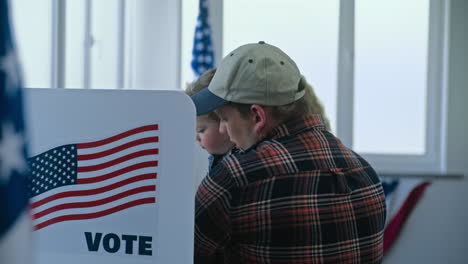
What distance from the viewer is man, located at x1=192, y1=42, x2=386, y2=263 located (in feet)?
3.36

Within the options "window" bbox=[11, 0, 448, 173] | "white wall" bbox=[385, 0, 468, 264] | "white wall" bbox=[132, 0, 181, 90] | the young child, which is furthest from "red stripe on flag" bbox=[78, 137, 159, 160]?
"white wall" bbox=[385, 0, 468, 264]

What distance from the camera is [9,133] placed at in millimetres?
352

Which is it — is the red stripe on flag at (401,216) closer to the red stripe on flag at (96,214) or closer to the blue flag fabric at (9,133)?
the red stripe on flag at (96,214)

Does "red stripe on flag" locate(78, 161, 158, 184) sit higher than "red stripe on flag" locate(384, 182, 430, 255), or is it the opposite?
"red stripe on flag" locate(78, 161, 158, 184)

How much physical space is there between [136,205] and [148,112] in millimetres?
145

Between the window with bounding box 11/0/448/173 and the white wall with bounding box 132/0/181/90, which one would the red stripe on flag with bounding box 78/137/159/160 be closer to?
the white wall with bounding box 132/0/181/90

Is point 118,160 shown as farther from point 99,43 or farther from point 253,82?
point 99,43

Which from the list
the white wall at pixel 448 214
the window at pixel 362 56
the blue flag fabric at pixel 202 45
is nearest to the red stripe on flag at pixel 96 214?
the blue flag fabric at pixel 202 45

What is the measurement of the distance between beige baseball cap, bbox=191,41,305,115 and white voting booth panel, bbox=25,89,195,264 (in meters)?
0.29

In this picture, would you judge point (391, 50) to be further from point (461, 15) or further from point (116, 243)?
point (116, 243)

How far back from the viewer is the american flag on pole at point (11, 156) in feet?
1.14

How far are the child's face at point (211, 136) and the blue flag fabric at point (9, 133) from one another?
116 cm

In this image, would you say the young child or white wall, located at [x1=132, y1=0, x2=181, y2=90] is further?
white wall, located at [x1=132, y1=0, x2=181, y2=90]

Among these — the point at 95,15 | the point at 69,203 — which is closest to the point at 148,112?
the point at 69,203
